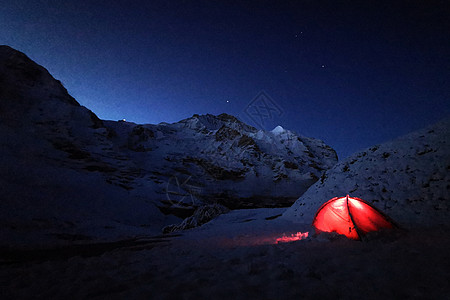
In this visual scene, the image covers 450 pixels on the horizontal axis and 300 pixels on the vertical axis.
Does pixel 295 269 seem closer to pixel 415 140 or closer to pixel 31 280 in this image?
pixel 31 280

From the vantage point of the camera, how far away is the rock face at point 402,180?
639 cm

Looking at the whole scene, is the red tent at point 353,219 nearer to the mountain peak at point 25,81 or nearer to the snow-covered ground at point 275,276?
the snow-covered ground at point 275,276

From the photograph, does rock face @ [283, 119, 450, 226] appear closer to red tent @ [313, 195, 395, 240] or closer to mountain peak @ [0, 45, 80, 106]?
red tent @ [313, 195, 395, 240]

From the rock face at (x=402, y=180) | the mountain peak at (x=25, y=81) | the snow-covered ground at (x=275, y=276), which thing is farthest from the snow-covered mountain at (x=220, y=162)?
the snow-covered ground at (x=275, y=276)

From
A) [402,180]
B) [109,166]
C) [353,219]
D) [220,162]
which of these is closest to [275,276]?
[353,219]

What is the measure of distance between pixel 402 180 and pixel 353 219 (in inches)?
199

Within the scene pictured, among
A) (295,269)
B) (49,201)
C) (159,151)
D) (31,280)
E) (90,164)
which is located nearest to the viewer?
(295,269)

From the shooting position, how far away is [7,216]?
8.80 metres

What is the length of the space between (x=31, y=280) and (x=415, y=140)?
14631 millimetres

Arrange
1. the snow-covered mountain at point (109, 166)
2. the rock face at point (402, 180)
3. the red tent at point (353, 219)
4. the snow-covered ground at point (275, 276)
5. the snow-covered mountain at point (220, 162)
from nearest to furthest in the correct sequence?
the snow-covered ground at point (275, 276)
the red tent at point (353, 219)
the rock face at point (402, 180)
the snow-covered mountain at point (109, 166)
the snow-covered mountain at point (220, 162)

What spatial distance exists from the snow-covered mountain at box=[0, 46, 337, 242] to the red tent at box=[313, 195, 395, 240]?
1224 cm

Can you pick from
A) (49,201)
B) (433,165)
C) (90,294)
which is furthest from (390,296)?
(49,201)

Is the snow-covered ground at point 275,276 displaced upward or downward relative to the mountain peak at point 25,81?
downward

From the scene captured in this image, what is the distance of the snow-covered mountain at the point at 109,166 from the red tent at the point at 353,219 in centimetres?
1224
